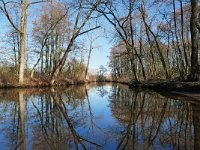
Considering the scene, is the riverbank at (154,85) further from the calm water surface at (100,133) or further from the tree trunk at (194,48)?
the calm water surface at (100,133)

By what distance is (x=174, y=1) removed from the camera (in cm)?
2827

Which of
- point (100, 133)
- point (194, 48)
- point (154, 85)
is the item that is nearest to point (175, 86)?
point (194, 48)

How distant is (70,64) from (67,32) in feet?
53.7

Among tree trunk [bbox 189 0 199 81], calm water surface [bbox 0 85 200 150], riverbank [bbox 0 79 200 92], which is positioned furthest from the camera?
tree trunk [bbox 189 0 199 81]

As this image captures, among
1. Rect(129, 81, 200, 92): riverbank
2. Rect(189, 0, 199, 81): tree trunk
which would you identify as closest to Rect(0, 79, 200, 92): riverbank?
Rect(129, 81, 200, 92): riverbank

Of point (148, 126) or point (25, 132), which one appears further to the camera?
point (148, 126)

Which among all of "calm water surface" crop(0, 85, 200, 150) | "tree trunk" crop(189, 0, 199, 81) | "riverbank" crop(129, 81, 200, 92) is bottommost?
"calm water surface" crop(0, 85, 200, 150)

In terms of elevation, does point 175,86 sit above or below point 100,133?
above

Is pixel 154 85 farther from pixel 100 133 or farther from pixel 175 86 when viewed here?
pixel 100 133

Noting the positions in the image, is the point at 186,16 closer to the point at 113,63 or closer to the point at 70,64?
the point at 70,64

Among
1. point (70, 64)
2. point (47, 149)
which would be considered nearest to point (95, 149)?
point (47, 149)

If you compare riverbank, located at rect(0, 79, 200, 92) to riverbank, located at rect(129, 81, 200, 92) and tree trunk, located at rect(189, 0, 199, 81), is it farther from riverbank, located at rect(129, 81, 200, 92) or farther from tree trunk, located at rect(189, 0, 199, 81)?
tree trunk, located at rect(189, 0, 199, 81)

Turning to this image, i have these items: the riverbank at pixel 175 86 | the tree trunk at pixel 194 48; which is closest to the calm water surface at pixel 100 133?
the riverbank at pixel 175 86

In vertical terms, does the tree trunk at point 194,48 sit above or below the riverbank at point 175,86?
above
